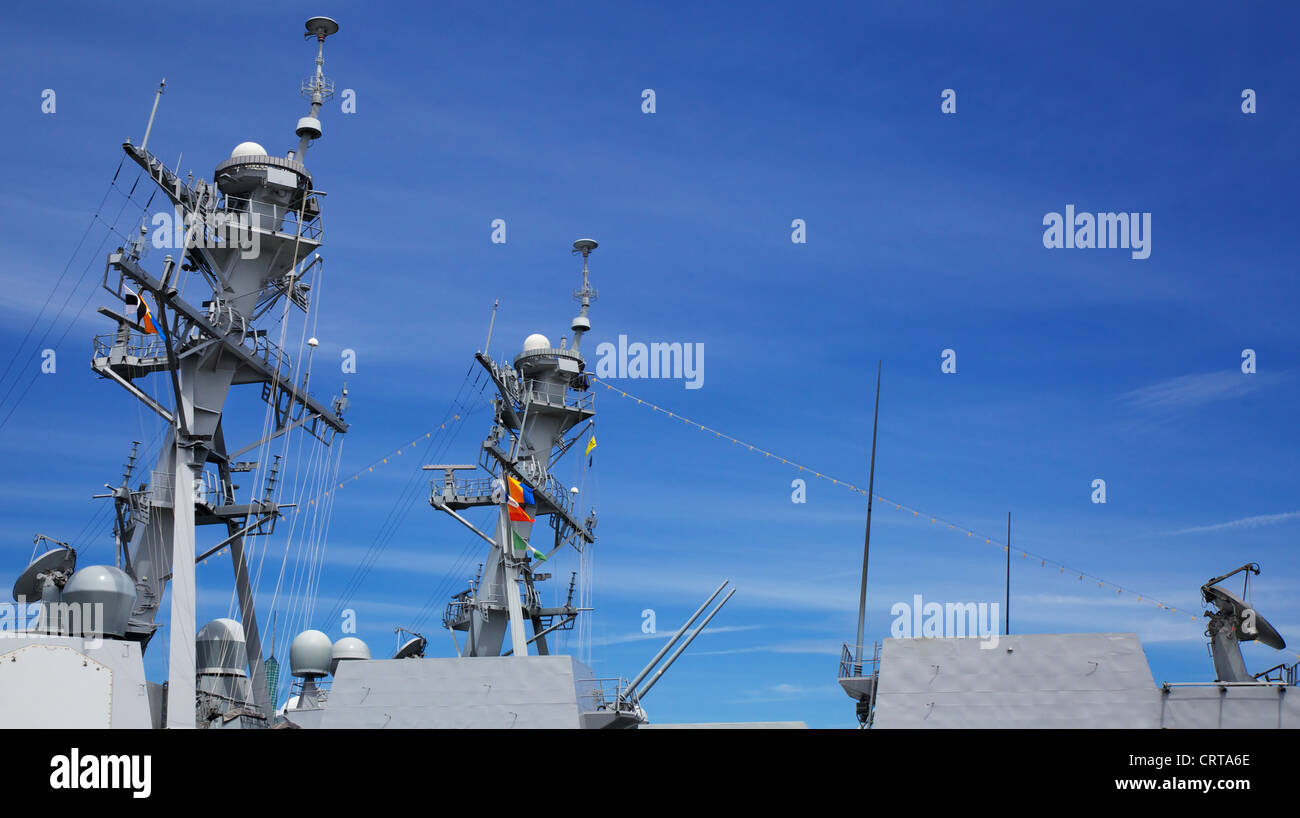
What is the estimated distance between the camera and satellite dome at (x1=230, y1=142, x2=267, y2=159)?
30984 mm

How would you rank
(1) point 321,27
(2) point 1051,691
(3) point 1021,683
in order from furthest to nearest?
1. (1) point 321,27
2. (3) point 1021,683
3. (2) point 1051,691

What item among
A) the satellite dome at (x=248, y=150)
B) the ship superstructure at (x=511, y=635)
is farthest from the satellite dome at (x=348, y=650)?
the satellite dome at (x=248, y=150)

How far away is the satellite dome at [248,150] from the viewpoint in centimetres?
3098

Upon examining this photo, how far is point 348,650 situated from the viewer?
30750mm

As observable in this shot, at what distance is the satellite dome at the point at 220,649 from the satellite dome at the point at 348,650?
2.36 meters

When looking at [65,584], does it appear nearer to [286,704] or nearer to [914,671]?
[286,704]

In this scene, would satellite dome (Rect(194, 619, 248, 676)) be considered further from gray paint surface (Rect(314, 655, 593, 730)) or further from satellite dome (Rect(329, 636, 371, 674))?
gray paint surface (Rect(314, 655, 593, 730))

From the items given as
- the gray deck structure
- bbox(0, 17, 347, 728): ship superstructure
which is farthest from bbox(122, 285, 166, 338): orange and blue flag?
the gray deck structure

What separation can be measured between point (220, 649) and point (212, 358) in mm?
7625

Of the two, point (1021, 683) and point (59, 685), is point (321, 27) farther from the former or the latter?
point (1021, 683)

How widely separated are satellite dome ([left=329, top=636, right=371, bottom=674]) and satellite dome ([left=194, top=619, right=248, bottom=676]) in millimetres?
2363

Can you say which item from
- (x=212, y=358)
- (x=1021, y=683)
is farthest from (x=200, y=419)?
(x=1021, y=683)

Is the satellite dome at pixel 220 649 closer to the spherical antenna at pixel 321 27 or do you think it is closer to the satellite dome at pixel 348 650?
the satellite dome at pixel 348 650
